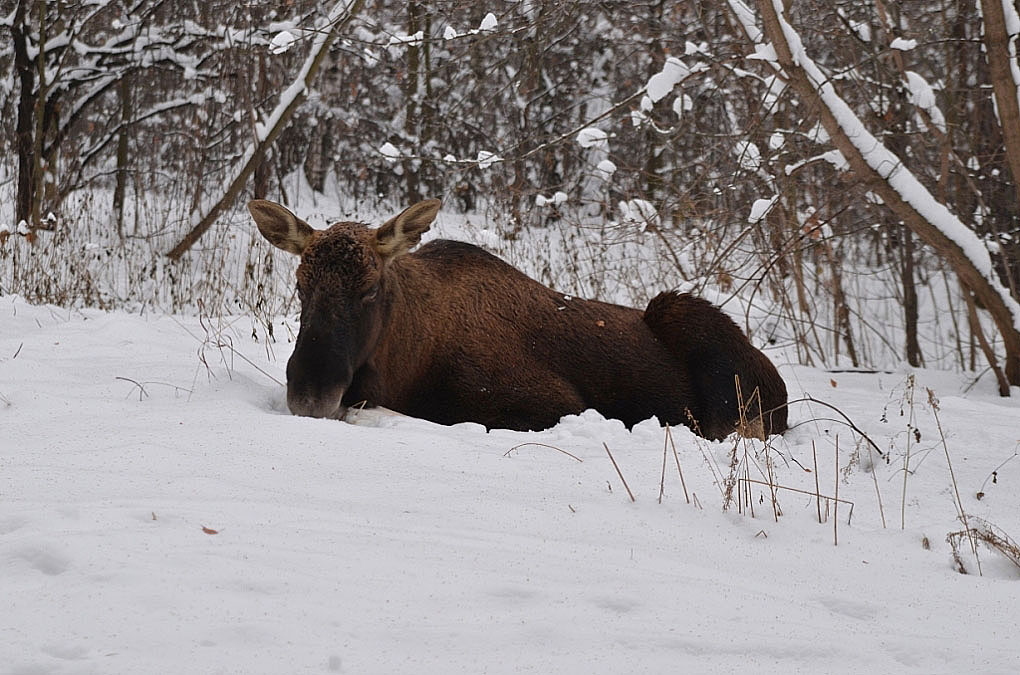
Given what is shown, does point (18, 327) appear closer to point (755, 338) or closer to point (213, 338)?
point (213, 338)

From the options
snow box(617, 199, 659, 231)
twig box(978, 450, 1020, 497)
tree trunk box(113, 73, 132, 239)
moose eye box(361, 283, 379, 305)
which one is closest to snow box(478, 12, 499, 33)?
snow box(617, 199, 659, 231)

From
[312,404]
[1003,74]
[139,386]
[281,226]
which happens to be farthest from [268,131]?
[1003,74]

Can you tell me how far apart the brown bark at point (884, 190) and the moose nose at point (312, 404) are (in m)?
3.33

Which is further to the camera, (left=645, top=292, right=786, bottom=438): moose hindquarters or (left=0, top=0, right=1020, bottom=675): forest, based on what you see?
(left=645, top=292, right=786, bottom=438): moose hindquarters

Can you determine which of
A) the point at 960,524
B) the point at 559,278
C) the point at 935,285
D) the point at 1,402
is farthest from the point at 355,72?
the point at 960,524

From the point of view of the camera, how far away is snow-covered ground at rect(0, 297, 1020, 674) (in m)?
2.22

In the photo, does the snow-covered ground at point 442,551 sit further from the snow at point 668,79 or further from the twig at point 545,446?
the snow at point 668,79

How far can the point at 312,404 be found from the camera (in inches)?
176

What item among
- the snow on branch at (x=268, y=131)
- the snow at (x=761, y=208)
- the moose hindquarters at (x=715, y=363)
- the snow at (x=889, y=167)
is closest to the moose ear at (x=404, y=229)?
the moose hindquarters at (x=715, y=363)

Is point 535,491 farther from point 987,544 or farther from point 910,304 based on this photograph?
point 910,304

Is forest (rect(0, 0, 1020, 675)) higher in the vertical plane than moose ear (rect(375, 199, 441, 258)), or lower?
lower

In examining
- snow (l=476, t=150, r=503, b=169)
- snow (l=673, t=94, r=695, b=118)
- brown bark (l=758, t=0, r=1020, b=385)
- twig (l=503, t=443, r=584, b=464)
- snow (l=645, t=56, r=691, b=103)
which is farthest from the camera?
snow (l=673, t=94, r=695, b=118)

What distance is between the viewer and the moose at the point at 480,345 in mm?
4766

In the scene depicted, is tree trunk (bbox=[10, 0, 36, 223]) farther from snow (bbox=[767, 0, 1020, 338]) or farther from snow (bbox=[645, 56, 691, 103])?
snow (bbox=[767, 0, 1020, 338])
